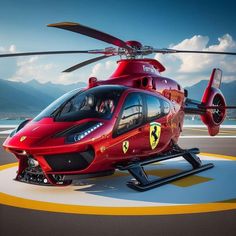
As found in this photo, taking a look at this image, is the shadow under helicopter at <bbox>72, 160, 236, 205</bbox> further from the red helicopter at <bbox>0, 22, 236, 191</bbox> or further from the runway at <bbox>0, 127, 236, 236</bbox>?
the runway at <bbox>0, 127, 236, 236</bbox>

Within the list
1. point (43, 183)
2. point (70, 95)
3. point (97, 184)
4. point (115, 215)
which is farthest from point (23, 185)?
point (115, 215)

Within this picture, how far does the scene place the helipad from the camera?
480 centimetres

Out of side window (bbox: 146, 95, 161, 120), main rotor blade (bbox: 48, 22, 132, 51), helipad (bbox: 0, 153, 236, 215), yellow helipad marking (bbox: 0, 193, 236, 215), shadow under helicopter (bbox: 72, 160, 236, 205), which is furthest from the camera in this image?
side window (bbox: 146, 95, 161, 120)

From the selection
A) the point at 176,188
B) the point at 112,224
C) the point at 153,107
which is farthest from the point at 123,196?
the point at 153,107

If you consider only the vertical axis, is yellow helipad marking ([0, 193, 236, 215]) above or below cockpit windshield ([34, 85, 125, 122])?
below

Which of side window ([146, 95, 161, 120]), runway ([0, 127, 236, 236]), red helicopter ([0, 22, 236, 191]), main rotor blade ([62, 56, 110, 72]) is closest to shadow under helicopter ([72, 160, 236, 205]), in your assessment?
red helicopter ([0, 22, 236, 191])

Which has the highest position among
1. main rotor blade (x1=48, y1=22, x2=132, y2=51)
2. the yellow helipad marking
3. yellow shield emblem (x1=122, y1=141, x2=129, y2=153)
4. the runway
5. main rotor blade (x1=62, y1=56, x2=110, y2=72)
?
main rotor blade (x1=48, y1=22, x2=132, y2=51)

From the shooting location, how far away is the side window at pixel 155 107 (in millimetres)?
6941

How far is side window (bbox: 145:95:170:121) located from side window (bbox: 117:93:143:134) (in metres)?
0.30

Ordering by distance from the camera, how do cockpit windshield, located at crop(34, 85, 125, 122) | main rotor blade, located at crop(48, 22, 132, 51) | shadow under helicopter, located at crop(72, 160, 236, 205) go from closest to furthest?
main rotor blade, located at crop(48, 22, 132, 51) → shadow under helicopter, located at crop(72, 160, 236, 205) → cockpit windshield, located at crop(34, 85, 125, 122)

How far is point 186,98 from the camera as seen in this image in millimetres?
9516

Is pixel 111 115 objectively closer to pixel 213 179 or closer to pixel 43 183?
pixel 43 183

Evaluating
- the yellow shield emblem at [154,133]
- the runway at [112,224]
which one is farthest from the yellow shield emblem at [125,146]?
the runway at [112,224]

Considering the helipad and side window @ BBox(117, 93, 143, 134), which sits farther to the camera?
side window @ BBox(117, 93, 143, 134)
